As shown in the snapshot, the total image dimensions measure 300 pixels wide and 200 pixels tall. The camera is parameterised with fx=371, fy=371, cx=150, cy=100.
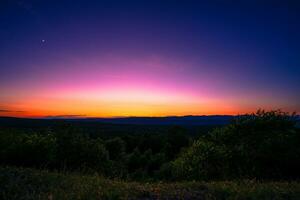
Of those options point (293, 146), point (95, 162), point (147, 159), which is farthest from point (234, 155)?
point (147, 159)

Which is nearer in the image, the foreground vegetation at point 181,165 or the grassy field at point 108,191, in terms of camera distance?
the grassy field at point 108,191

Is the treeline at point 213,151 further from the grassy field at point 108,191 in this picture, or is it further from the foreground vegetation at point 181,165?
the grassy field at point 108,191

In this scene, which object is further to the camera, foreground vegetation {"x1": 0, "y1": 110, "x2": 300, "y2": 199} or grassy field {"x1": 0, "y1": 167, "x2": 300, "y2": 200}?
foreground vegetation {"x1": 0, "y1": 110, "x2": 300, "y2": 199}

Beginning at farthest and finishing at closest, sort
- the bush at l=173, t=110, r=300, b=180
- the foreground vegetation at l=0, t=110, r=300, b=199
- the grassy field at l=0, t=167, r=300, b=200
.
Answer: the bush at l=173, t=110, r=300, b=180 < the foreground vegetation at l=0, t=110, r=300, b=199 < the grassy field at l=0, t=167, r=300, b=200

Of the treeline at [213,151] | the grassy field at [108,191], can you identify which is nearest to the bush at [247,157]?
the treeline at [213,151]

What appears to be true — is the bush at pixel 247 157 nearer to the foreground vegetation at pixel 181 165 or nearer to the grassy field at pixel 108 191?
the foreground vegetation at pixel 181 165

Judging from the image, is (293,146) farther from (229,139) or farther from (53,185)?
(53,185)

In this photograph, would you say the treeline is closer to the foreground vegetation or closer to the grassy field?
the foreground vegetation

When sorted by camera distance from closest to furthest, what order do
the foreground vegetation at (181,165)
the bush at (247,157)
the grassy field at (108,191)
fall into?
the grassy field at (108,191) < the foreground vegetation at (181,165) < the bush at (247,157)

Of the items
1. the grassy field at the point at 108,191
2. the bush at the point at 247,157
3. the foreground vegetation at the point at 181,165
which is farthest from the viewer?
the bush at the point at 247,157

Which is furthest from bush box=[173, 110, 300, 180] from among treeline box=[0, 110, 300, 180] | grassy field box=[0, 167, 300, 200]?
grassy field box=[0, 167, 300, 200]

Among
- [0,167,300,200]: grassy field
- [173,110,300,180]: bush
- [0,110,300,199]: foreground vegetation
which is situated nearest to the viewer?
[0,167,300,200]: grassy field

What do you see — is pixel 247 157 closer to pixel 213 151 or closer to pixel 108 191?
pixel 213 151

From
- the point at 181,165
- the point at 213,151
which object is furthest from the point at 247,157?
the point at 181,165
